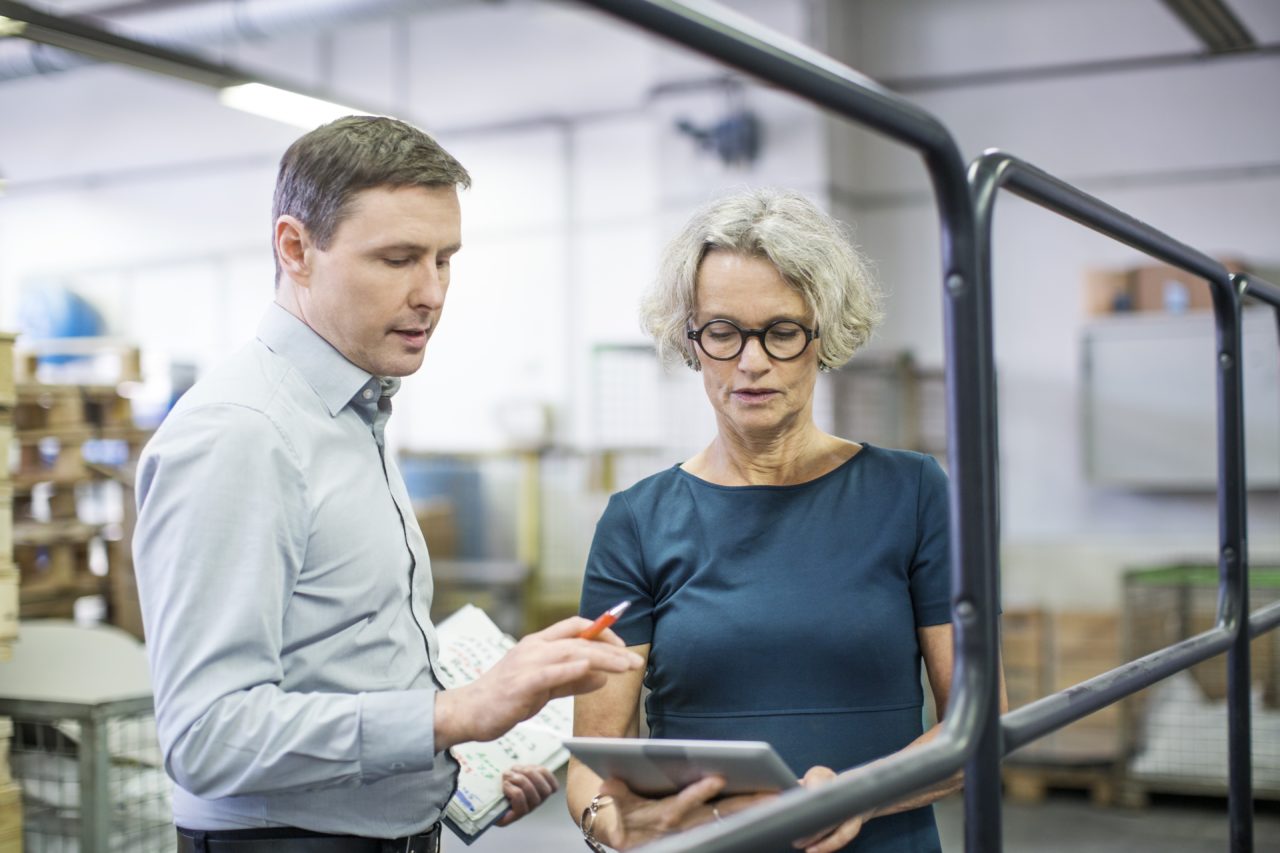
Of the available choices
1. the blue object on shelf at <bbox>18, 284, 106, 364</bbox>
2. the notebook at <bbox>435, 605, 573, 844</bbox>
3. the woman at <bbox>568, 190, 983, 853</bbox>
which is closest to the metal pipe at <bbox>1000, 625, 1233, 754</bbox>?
the woman at <bbox>568, 190, 983, 853</bbox>

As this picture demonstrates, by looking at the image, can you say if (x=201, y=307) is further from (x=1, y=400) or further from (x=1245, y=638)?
(x=1245, y=638)

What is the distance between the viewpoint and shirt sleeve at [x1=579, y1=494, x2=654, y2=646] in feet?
5.44

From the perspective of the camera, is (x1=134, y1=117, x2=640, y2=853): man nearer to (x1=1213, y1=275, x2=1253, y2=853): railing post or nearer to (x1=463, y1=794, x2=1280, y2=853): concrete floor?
(x1=1213, y1=275, x2=1253, y2=853): railing post

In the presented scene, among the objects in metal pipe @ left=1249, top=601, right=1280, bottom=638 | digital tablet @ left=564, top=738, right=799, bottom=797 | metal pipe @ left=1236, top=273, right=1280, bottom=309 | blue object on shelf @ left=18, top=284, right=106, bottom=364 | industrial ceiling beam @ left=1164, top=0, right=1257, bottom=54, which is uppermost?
industrial ceiling beam @ left=1164, top=0, right=1257, bottom=54

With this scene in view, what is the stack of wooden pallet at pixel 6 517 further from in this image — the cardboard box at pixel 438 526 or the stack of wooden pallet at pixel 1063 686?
the cardboard box at pixel 438 526

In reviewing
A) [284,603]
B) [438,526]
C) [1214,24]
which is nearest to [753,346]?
[284,603]

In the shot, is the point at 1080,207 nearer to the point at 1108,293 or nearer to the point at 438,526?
the point at 1108,293

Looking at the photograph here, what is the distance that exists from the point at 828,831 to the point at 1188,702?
451 centimetres

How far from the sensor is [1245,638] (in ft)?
6.15

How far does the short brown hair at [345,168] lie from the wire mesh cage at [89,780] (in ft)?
4.99

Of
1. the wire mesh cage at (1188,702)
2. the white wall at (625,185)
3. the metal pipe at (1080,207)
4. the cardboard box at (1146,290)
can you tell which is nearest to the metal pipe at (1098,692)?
the metal pipe at (1080,207)

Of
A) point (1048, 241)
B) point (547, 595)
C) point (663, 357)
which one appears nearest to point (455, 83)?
point (547, 595)

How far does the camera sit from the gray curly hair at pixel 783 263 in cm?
161

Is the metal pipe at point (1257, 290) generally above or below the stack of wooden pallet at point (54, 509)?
above
